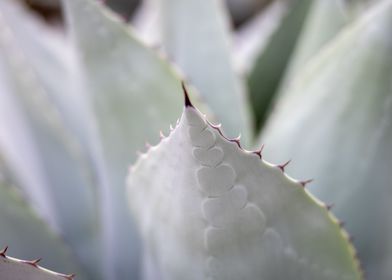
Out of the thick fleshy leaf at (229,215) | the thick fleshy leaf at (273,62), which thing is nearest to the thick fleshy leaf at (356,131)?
the thick fleshy leaf at (229,215)

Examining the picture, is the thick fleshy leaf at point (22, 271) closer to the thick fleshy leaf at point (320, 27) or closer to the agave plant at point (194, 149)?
the agave plant at point (194, 149)

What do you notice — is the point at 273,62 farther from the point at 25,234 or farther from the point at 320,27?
the point at 25,234

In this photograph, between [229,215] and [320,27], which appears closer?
[229,215]

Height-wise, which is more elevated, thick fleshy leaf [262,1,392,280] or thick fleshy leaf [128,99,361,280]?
thick fleshy leaf [128,99,361,280]

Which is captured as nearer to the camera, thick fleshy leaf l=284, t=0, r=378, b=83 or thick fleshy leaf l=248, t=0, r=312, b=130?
thick fleshy leaf l=284, t=0, r=378, b=83

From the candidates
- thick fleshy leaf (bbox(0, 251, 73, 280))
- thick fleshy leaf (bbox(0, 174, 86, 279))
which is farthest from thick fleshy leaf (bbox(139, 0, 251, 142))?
thick fleshy leaf (bbox(0, 251, 73, 280))

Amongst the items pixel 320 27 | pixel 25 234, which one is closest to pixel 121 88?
pixel 25 234

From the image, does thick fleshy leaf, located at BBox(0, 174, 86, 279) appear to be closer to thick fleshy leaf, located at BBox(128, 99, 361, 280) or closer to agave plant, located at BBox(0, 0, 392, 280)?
agave plant, located at BBox(0, 0, 392, 280)

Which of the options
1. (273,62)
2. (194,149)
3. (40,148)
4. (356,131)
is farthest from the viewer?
(273,62)
